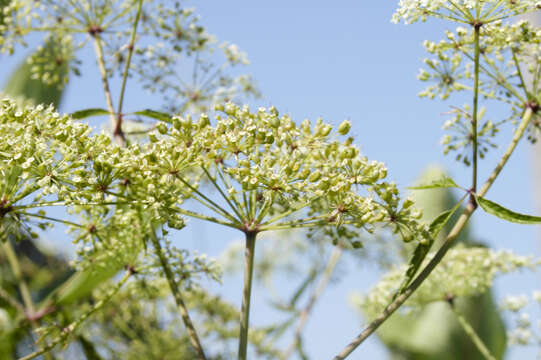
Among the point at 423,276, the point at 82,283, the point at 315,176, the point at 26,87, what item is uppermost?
the point at 26,87

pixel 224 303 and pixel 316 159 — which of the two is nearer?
pixel 316 159

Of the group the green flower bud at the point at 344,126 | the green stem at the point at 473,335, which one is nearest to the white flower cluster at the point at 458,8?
the green flower bud at the point at 344,126

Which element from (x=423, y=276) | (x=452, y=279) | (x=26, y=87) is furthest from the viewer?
(x=26, y=87)

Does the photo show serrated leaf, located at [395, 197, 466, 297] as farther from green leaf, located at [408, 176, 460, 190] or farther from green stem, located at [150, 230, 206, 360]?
green stem, located at [150, 230, 206, 360]

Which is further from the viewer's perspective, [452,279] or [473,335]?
[452,279]

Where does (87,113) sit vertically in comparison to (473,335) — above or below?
above

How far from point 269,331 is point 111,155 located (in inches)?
152

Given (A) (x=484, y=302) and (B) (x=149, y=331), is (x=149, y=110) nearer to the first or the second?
(B) (x=149, y=331)

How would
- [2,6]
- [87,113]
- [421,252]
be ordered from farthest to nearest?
[2,6], [87,113], [421,252]

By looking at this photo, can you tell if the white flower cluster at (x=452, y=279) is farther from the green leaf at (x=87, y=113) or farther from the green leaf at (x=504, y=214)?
the green leaf at (x=87, y=113)

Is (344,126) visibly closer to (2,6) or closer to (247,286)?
(247,286)

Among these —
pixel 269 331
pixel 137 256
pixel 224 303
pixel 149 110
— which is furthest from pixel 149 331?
pixel 149 110

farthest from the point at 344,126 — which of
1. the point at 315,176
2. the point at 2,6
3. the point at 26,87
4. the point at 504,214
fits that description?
the point at 26,87

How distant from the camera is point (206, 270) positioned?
306cm
